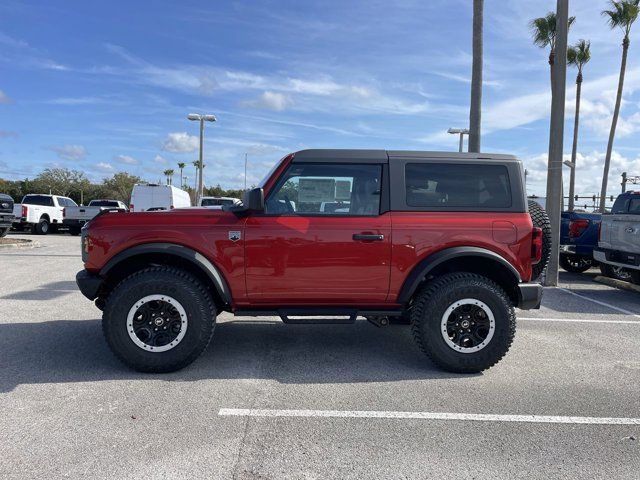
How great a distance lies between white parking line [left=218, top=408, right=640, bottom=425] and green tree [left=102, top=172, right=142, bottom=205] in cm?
5744

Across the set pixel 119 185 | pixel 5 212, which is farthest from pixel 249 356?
pixel 119 185

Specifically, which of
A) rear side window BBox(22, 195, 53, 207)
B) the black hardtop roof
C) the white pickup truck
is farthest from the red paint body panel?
rear side window BBox(22, 195, 53, 207)

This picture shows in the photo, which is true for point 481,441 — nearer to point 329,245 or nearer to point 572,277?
point 329,245

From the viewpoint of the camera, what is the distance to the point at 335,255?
4.39m

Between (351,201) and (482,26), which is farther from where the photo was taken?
(482,26)

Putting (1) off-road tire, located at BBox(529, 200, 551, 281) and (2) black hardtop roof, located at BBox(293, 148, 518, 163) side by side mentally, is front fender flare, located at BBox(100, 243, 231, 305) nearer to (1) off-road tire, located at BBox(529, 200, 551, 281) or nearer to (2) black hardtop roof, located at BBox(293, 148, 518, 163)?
(2) black hardtop roof, located at BBox(293, 148, 518, 163)

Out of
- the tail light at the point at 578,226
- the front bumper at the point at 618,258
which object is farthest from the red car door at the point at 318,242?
the tail light at the point at 578,226

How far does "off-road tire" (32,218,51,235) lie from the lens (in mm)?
22513

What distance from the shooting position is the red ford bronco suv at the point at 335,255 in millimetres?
4328

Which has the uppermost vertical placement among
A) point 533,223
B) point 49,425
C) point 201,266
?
point 533,223

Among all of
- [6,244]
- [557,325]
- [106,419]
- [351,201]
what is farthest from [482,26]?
[6,244]

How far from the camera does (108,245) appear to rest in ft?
14.3

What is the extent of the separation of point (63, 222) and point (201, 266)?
21580mm

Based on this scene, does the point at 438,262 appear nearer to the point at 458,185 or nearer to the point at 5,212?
the point at 458,185
